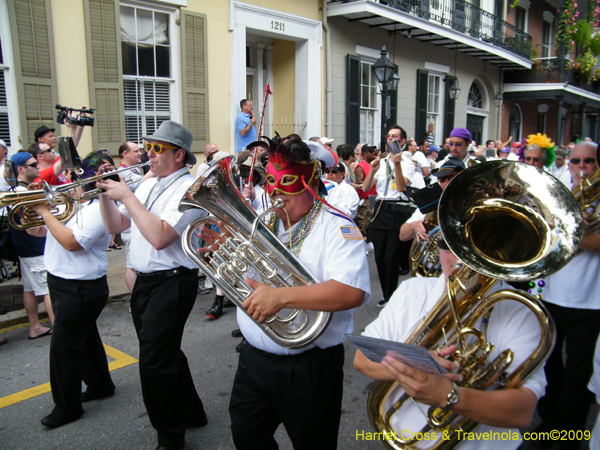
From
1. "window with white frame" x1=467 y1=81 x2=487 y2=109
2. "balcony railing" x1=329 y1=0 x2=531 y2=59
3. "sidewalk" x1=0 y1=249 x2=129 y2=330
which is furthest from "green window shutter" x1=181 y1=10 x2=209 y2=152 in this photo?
"window with white frame" x1=467 y1=81 x2=487 y2=109

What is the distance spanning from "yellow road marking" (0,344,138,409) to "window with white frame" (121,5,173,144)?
528 centimetres

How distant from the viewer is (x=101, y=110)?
7934 millimetres

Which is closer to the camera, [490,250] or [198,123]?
[490,250]

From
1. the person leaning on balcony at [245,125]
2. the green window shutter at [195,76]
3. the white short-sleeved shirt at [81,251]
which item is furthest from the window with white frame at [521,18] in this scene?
the white short-sleeved shirt at [81,251]

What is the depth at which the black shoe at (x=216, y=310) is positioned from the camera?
5.27 m

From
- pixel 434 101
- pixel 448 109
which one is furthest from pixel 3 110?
pixel 448 109

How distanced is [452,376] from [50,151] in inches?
227

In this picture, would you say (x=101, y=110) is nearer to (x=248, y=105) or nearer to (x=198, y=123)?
(x=198, y=123)

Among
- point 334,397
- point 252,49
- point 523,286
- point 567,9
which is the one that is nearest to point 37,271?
point 334,397

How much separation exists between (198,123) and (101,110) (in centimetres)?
186

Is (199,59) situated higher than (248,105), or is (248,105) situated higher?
(199,59)

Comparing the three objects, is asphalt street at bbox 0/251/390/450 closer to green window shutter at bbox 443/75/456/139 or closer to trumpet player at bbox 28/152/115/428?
trumpet player at bbox 28/152/115/428

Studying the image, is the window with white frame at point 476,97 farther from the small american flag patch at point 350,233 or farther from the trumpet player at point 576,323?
the small american flag patch at point 350,233

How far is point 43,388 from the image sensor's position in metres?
3.71
